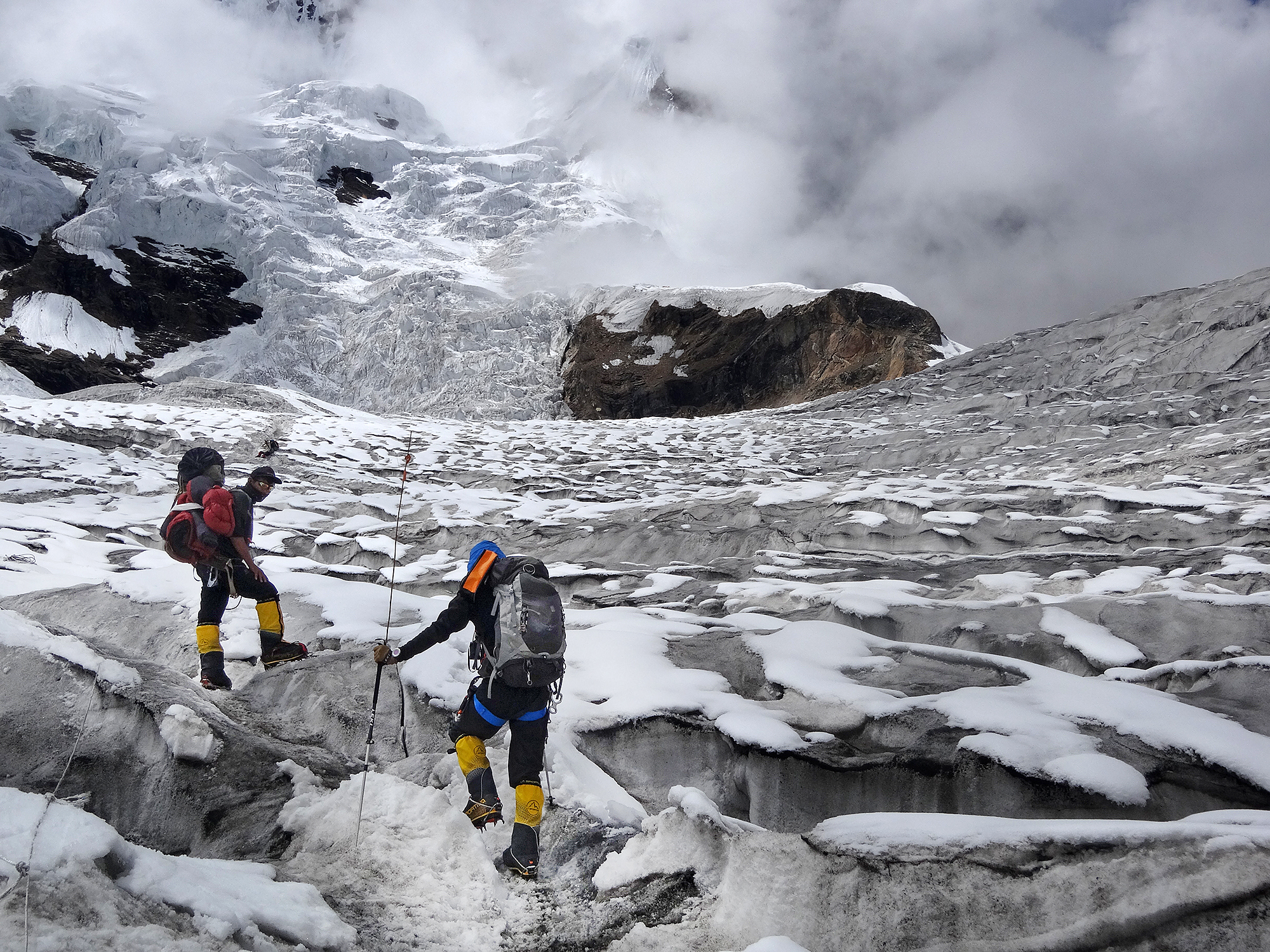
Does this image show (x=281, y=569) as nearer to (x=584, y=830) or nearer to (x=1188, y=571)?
(x=584, y=830)

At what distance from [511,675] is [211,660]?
241 cm

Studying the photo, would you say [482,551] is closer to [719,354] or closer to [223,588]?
[223,588]

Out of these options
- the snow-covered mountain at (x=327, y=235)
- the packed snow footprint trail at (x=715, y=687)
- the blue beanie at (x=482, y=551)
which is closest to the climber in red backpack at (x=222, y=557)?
the packed snow footprint trail at (x=715, y=687)

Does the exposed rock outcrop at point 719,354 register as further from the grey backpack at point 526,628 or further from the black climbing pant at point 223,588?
the grey backpack at point 526,628

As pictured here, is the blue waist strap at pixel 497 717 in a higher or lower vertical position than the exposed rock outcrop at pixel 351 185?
lower

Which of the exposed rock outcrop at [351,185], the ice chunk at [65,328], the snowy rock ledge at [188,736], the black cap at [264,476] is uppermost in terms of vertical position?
the exposed rock outcrop at [351,185]

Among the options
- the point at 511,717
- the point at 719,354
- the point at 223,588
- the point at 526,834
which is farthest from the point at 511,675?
the point at 719,354

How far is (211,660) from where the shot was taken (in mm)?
4398

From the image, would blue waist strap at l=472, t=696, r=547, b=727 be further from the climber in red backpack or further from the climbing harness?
the climber in red backpack

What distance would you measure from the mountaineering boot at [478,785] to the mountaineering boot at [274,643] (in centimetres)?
194

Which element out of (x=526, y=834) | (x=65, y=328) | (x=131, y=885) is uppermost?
(x=65, y=328)

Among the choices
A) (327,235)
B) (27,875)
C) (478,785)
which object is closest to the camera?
(27,875)

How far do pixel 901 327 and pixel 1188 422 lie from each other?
80.5 ft

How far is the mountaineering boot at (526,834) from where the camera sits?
2.82 metres
